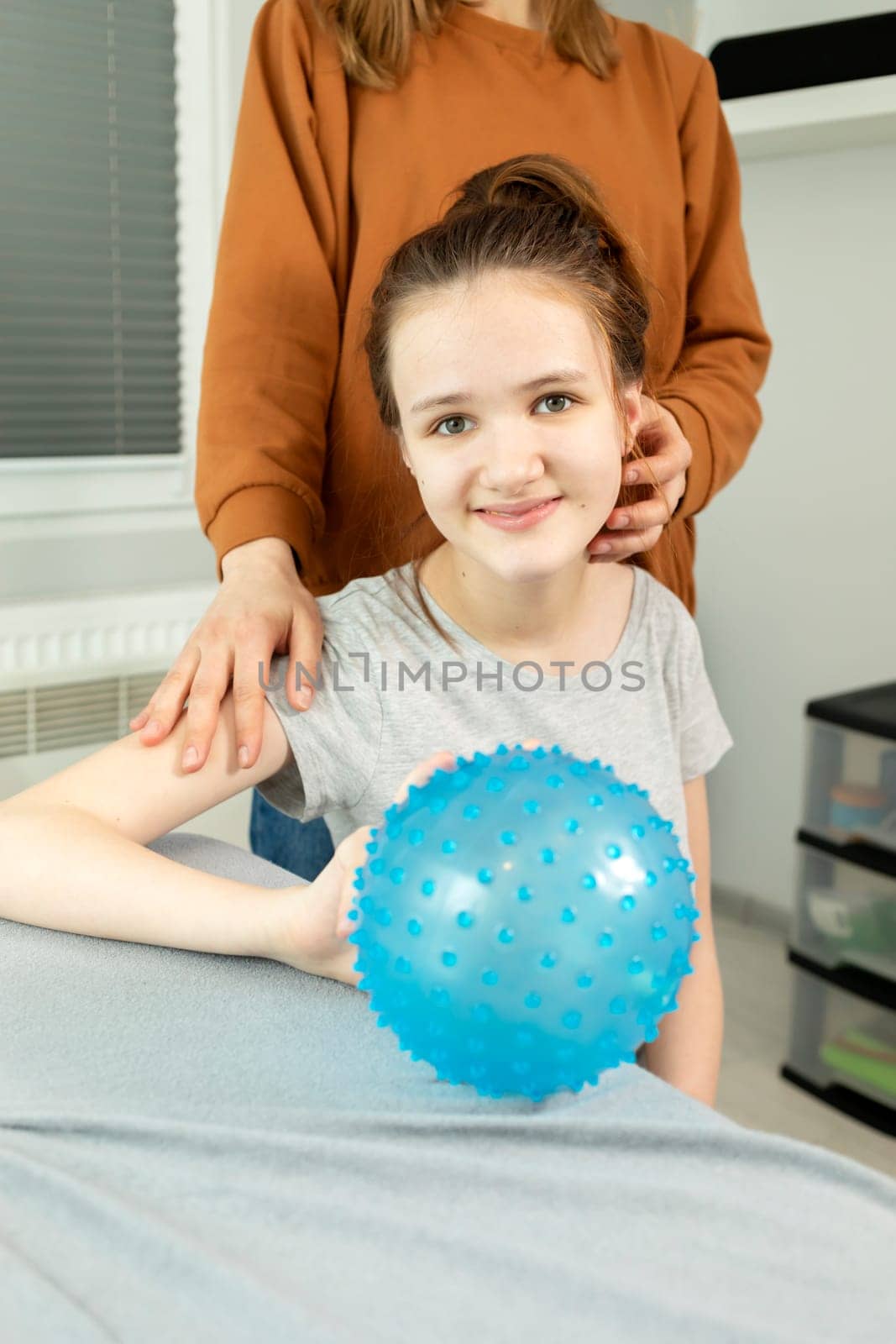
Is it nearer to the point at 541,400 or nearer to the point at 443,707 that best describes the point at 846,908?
the point at 443,707

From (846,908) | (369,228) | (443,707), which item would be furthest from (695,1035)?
(846,908)

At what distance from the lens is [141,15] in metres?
2.21

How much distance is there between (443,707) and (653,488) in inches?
10.6

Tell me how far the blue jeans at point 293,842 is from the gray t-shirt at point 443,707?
10cm

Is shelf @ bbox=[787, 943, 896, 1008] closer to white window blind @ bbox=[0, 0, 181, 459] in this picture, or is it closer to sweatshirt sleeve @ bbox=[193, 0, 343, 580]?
sweatshirt sleeve @ bbox=[193, 0, 343, 580]

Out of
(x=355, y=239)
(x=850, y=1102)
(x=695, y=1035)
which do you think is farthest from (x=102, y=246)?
(x=850, y=1102)

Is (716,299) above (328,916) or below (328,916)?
above

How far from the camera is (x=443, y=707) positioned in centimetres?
102

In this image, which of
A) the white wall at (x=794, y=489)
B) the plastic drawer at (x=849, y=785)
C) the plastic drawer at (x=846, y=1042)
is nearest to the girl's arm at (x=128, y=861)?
the plastic drawer at (x=849, y=785)

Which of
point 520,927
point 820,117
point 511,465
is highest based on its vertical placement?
point 820,117

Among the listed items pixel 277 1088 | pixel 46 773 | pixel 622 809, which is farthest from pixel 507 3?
pixel 46 773

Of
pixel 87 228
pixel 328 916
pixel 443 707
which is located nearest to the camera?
pixel 328 916

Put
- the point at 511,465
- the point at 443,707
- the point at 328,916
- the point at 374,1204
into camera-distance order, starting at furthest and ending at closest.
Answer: the point at 443,707, the point at 511,465, the point at 328,916, the point at 374,1204

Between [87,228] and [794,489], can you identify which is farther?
[794,489]
